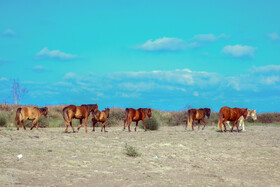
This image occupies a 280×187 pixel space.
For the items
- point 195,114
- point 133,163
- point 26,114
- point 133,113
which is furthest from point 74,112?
point 195,114

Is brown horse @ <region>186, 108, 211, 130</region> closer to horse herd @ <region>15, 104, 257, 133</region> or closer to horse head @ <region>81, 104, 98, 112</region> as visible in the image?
horse herd @ <region>15, 104, 257, 133</region>

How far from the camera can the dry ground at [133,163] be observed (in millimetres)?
8656

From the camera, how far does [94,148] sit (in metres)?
12.1

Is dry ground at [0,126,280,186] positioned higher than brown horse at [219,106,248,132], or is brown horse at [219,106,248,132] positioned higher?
brown horse at [219,106,248,132]

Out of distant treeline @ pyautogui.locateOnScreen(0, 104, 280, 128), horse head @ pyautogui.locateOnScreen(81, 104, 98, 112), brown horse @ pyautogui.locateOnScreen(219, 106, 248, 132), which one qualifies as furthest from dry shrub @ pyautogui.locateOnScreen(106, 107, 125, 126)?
brown horse @ pyautogui.locateOnScreen(219, 106, 248, 132)

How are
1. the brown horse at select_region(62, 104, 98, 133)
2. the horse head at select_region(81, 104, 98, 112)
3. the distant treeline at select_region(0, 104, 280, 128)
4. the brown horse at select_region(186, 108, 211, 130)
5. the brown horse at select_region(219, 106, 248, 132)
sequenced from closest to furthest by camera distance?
the brown horse at select_region(62, 104, 98, 133), the horse head at select_region(81, 104, 98, 112), the brown horse at select_region(219, 106, 248, 132), the brown horse at select_region(186, 108, 211, 130), the distant treeline at select_region(0, 104, 280, 128)

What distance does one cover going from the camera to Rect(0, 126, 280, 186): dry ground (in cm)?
866

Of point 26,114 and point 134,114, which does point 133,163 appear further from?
point 26,114

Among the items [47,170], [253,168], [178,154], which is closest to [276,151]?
[253,168]

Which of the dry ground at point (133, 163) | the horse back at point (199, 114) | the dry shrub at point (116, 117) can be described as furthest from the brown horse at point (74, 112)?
the dry shrub at point (116, 117)

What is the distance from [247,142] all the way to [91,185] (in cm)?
964

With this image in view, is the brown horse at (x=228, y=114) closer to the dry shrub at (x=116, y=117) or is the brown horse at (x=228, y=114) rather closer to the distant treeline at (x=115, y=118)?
the distant treeline at (x=115, y=118)

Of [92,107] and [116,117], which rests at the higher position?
[92,107]

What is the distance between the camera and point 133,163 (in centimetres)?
1041
